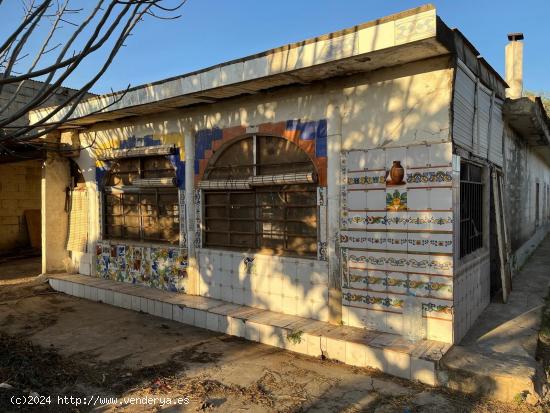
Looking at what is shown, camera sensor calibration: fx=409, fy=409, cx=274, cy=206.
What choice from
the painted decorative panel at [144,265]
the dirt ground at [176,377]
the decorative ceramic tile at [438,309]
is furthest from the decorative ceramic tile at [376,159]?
the painted decorative panel at [144,265]

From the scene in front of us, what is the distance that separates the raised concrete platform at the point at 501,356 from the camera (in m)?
4.02

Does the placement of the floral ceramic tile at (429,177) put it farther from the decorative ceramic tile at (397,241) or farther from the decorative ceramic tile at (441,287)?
the decorative ceramic tile at (441,287)

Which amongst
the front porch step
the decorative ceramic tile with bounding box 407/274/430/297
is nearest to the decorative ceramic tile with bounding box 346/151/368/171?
the decorative ceramic tile with bounding box 407/274/430/297

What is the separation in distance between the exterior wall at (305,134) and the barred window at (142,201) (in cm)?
46

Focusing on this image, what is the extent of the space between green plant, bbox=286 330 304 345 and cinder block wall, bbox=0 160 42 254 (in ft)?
36.9

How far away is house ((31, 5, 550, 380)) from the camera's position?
4875 mm

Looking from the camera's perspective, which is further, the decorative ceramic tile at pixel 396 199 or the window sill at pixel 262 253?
the window sill at pixel 262 253

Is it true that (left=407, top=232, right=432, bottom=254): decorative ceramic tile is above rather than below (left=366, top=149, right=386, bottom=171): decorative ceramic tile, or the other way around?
below

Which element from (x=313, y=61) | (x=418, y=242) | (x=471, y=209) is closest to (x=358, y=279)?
(x=418, y=242)

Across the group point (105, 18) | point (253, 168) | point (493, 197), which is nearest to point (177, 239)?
point (253, 168)

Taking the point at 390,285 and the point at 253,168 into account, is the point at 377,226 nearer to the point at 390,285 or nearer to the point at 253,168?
the point at 390,285

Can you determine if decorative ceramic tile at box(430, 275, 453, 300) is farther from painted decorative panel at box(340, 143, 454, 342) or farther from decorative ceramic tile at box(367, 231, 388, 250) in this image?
decorative ceramic tile at box(367, 231, 388, 250)

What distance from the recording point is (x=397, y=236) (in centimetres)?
515

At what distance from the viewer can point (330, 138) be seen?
569 cm
